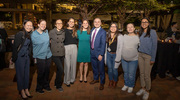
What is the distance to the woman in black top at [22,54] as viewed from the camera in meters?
3.42

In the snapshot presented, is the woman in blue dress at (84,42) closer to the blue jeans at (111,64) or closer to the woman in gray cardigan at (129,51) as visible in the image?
the blue jeans at (111,64)

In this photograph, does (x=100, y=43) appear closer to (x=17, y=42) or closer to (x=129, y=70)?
(x=129, y=70)

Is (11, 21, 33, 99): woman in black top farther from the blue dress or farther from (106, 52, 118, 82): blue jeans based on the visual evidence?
(106, 52, 118, 82): blue jeans

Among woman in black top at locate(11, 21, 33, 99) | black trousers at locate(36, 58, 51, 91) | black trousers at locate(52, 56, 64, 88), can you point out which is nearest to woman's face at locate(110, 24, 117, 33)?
black trousers at locate(52, 56, 64, 88)

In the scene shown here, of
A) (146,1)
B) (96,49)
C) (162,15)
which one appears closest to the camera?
(96,49)

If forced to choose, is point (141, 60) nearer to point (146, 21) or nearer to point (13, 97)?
point (146, 21)

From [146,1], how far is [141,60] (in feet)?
Result: 38.6

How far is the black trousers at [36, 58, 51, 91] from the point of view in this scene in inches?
151

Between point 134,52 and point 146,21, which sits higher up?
point 146,21

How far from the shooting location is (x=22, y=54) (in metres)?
3.53

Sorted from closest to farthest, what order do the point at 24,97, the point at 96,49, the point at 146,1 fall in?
the point at 24,97, the point at 96,49, the point at 146,1

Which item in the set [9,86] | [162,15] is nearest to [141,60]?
[9,86]

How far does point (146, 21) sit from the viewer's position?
12.3 feet

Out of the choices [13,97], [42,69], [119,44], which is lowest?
[13,97]
